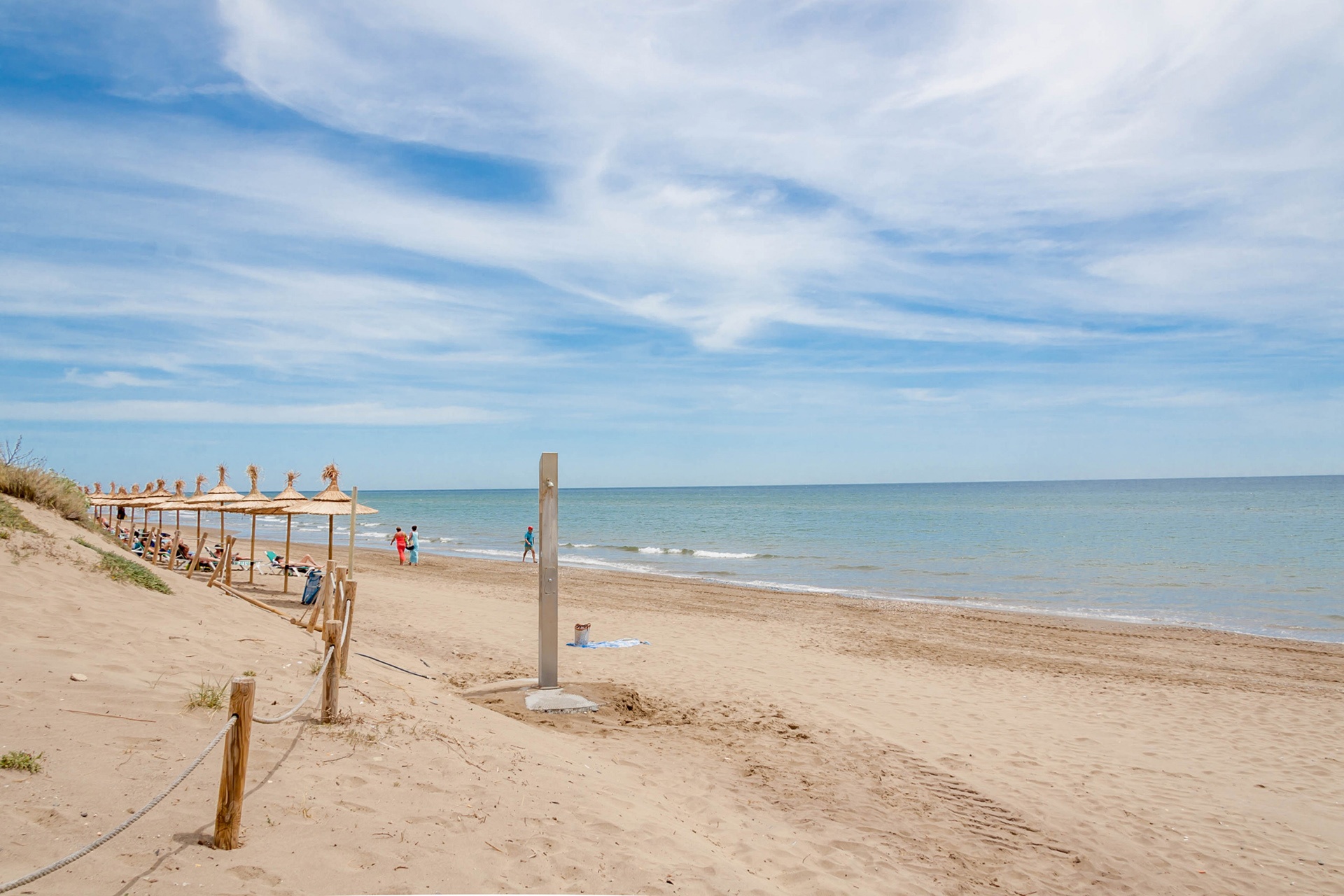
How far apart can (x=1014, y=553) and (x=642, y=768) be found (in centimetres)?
3010

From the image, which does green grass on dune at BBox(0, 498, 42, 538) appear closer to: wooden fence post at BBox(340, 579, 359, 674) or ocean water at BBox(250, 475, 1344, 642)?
wooden fence post at BBox(340, 579, 359, 674)

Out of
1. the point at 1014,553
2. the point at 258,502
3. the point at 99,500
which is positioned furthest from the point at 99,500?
the point at 1014,553

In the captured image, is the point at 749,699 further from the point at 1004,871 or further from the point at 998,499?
the point at 998,499

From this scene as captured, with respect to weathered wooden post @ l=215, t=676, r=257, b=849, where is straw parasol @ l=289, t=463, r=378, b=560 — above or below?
above

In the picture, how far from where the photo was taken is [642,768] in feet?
20.7

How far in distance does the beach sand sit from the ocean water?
851cm

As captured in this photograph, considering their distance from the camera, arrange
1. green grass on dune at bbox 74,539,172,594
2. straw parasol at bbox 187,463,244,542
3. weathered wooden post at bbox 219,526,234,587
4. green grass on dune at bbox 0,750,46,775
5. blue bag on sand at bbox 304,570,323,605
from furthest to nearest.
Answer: straw parasol at bbox 187,463,244,542, weathered wooden post at bbox 219,526,234,587, blue bag on sand at bbox 304,570,323,605, green grass on dune at bbox 74,539,172,594, green grass on dune at bbox 0,750,46,775

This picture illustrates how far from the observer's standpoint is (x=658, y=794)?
18.6 feet

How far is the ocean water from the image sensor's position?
20203 millimetres

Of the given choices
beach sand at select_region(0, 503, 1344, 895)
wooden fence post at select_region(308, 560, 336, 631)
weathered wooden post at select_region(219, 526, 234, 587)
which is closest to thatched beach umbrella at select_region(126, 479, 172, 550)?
weathered wooden post at select_region(219, 526, 234, 587)

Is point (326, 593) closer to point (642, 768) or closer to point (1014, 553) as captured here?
point (642, 768)

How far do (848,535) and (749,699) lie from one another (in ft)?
117

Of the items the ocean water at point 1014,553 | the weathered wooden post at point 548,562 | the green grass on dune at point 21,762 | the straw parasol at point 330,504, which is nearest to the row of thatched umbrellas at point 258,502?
the straw parasol at point 330,504

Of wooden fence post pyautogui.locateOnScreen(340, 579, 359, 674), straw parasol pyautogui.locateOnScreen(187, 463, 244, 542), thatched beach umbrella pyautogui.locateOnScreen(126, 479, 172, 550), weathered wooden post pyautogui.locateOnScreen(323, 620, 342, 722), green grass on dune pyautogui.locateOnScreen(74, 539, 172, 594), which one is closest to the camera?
weathered wooden post pyautogui.locateOnScreen(323, 620, 342, 722)
